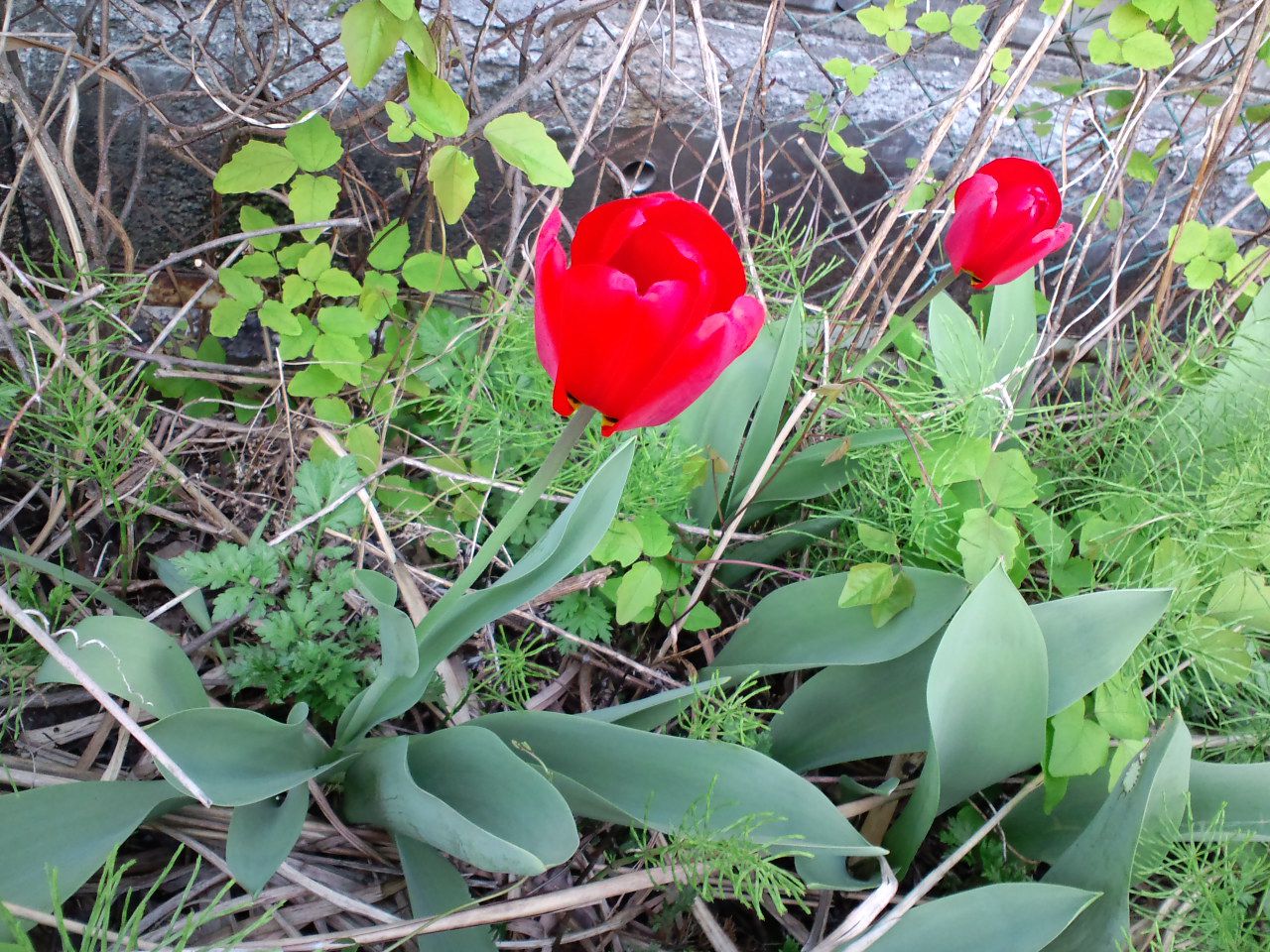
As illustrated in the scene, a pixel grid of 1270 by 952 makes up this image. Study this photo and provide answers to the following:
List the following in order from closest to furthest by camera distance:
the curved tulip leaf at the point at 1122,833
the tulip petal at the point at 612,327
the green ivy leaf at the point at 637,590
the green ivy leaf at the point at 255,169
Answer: the tulip petal at the point at 612,327
the curved tulip leaf at the point at 1122,833
the green ivy leaf at the point at 637,590
the green ivy leaf at the point at 255,169

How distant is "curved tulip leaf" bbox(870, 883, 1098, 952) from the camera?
85 cm

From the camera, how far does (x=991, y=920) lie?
0.88 meters

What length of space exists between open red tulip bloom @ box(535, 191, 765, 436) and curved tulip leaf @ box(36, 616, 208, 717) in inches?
20.0

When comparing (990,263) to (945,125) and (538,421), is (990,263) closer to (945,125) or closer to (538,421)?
(945,125)

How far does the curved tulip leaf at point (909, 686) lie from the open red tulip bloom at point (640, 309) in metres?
0.48

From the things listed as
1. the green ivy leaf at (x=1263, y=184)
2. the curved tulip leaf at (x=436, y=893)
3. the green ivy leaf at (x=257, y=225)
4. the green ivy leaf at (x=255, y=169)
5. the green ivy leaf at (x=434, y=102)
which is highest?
the green ivy leaf at (x=1263, y=184)

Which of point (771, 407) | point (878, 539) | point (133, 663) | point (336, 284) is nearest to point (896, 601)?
point (878, 539)

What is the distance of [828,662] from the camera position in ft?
3.43

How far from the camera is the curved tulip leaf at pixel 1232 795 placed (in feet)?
3.24

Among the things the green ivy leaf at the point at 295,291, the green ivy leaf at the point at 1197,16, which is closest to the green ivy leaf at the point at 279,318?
the green ivy leaf at the point at 295,291

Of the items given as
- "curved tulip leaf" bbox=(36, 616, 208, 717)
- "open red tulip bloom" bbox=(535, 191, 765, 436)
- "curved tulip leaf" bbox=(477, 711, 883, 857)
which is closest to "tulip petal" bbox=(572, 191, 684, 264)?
"open red tulip bloom" bbox=(535, 191, 765, 436)

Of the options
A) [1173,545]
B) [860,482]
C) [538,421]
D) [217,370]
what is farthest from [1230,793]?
[217,370]

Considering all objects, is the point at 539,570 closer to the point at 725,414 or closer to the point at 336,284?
the point at 725,414

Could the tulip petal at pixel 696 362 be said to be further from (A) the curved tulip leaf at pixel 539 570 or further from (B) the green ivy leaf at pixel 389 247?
(B) the green ivy leaf at pixel 389 247
